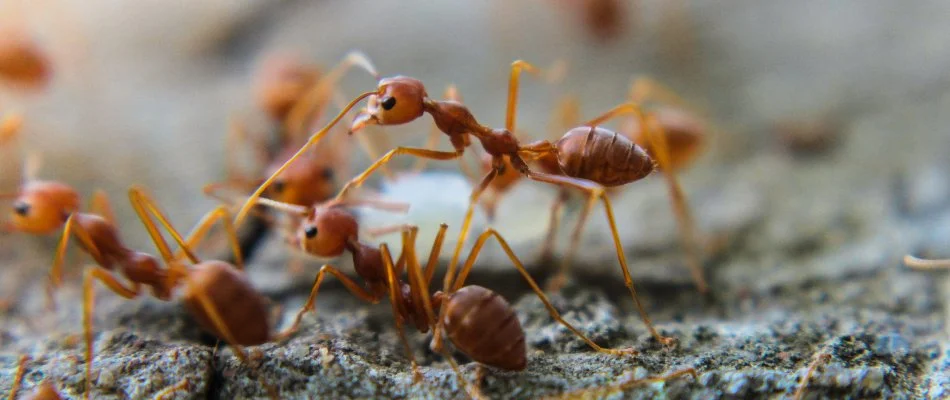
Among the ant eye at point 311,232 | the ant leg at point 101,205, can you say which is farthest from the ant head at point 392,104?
the ant leg at point 101,205

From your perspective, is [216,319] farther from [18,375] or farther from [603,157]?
[603,157]

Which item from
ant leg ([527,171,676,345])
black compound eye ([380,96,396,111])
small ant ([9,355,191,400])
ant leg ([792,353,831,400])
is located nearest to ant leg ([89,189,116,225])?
small ant ([9,355,191,400])

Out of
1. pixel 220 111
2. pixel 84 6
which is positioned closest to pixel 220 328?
pixel 220 111

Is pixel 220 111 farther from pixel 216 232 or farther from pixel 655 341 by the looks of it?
pixel 655 341

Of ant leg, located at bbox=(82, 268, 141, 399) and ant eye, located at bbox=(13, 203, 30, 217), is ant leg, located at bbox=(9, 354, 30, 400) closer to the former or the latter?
ant leg, located at bbox=(82, 268, 141, 399)

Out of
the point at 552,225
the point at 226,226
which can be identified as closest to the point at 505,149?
the point at 552,225

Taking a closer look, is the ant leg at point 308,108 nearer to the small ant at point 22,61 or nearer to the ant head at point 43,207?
the ant head at point 43,207
